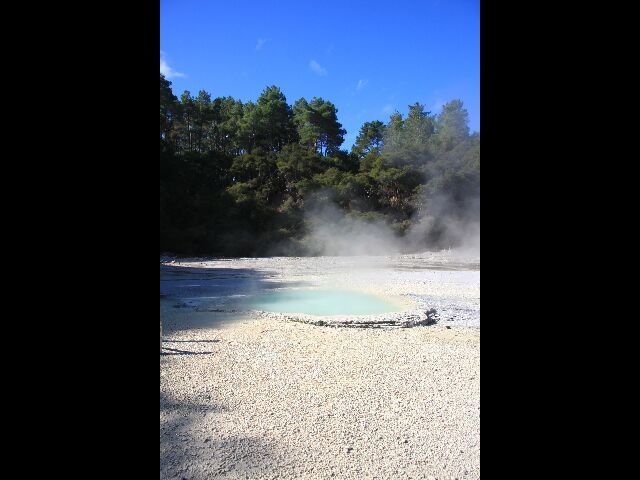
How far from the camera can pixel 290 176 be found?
24016mm

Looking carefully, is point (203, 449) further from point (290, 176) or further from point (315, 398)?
point (290, 176)

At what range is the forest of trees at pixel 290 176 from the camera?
2122 centimetres

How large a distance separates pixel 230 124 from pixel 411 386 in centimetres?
2418

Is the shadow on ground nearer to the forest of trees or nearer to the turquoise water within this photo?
the turquoise water

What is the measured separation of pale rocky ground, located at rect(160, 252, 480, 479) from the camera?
2549 millimetres

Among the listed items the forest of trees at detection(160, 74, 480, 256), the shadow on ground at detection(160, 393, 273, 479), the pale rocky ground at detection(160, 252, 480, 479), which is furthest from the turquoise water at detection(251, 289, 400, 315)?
the forest of trees at detection(160, 74, 480, 256)

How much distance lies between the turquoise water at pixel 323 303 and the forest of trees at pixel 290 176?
11.7m

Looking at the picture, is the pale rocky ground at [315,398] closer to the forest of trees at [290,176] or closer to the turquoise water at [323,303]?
the turquoise water at [323,303]

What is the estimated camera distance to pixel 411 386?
3760 millimetres

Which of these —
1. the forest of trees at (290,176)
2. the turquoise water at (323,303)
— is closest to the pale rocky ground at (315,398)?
the turquoise water at (323,303)

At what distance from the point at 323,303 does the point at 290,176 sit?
16.3 metres

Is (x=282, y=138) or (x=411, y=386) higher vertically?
(x=282, y=138)
